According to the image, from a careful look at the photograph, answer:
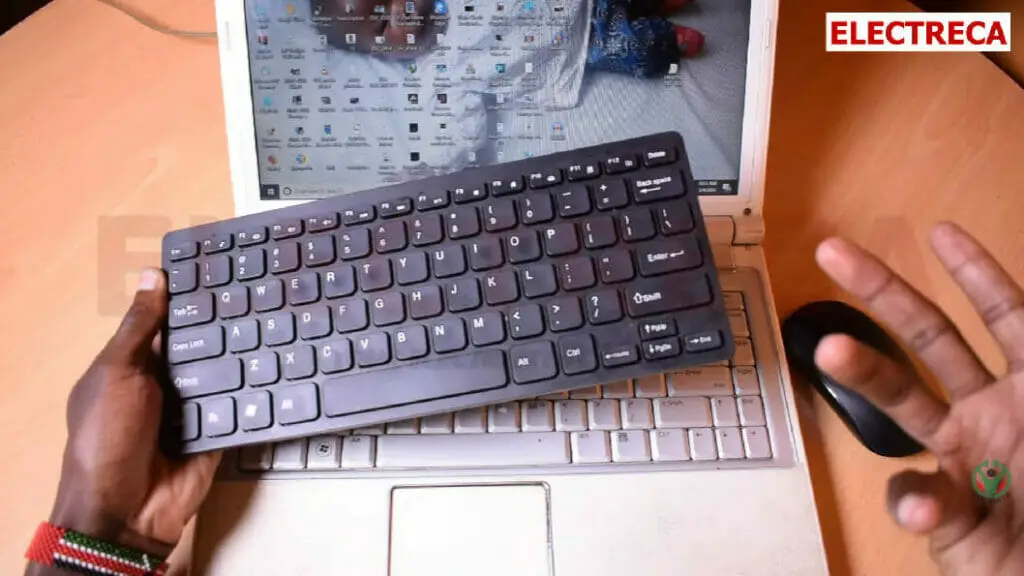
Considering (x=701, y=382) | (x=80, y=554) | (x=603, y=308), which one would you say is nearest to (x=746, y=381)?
(x=701, y=382)

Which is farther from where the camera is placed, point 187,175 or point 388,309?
point 187,175

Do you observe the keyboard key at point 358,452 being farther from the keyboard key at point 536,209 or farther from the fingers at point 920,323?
the fingers at point 920,323

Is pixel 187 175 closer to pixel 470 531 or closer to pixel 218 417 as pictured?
pixel 218 417

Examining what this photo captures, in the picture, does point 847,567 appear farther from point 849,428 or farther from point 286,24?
point 286,24

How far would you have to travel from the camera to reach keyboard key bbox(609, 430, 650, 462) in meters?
0.55

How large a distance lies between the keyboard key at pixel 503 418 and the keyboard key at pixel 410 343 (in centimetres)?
8

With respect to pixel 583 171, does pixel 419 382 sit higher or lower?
lower

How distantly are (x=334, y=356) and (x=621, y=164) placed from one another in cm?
23

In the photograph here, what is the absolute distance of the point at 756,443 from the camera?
55cm

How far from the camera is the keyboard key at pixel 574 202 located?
54cm

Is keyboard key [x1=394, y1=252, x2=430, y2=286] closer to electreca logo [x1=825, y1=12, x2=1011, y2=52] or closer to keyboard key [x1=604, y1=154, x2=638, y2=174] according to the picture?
keyboard key [x1=604, y1=154, x2=638, y2=174]

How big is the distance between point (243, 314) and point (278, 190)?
131 millimetres

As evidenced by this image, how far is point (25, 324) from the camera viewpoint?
0.65 meters

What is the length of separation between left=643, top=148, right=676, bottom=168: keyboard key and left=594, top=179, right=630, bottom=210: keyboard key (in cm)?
2
